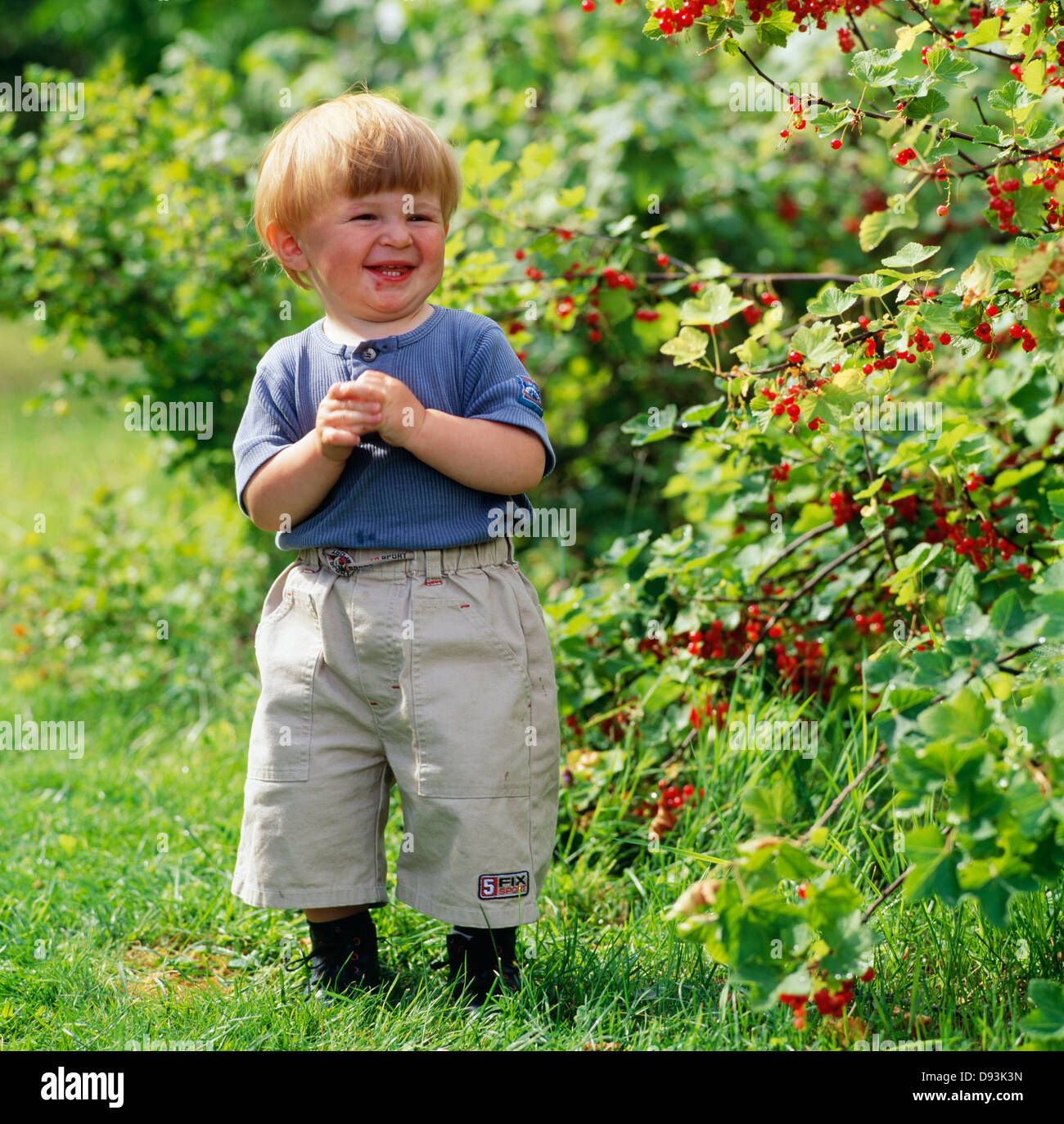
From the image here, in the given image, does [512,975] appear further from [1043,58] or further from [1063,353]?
[1043,58]

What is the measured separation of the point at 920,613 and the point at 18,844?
201cm

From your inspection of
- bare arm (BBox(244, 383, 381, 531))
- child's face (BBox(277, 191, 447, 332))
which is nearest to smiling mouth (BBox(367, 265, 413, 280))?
child's face (BBox(277, 191, 447, 332))

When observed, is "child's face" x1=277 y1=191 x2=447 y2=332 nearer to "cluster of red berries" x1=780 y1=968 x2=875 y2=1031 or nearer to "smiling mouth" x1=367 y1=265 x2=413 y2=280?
"smiling mouth" x1=367 y1=265 x2=413 y2=280

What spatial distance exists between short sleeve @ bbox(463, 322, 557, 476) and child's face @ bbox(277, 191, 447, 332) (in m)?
0.14

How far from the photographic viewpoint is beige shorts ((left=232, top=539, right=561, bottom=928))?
6.45 feet

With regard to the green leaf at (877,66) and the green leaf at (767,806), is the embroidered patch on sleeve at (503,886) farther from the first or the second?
the green leaf at (877,66)

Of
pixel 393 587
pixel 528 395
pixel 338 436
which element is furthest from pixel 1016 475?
pixel 338 436

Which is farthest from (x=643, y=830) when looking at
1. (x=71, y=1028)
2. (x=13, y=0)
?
(x=13, y=0)

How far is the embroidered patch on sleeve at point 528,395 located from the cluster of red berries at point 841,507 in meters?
0.82

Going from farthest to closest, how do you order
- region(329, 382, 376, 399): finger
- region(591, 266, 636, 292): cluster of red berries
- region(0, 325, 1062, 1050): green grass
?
region(591, 266, 636, 292): cluster of red berries
region(0, 325, 1062, 1050): green grass
region(329, 382, 376, 399): finger

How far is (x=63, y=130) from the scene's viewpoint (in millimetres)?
3662

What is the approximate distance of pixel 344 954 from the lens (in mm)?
2123

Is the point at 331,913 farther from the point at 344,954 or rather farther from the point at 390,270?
the point at 390,270

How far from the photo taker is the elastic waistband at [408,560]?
2.00 m
